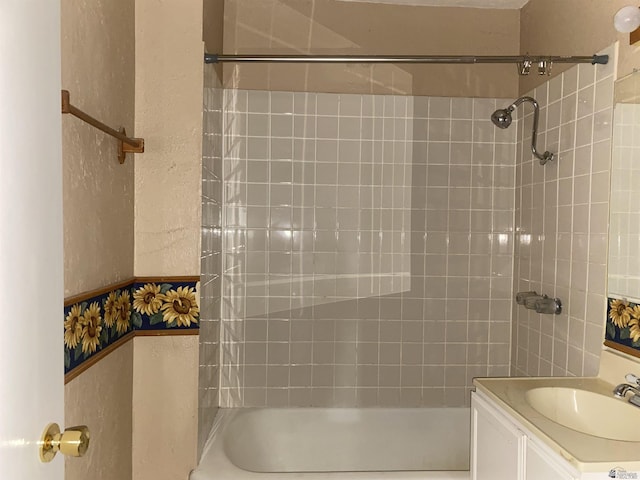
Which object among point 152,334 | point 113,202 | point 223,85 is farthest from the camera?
point 223,85

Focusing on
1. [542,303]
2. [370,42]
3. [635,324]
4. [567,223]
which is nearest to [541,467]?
[635,324]

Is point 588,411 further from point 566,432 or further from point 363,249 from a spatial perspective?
point 363,249

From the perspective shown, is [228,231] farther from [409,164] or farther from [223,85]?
[409,164]

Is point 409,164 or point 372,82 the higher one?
point 372,82

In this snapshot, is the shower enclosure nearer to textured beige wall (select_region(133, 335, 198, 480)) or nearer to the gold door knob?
textured beige wall (select_region(133, 335, 198, 480))

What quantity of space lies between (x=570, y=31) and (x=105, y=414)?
7.05ft

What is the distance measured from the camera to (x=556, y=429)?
1357 millimetres

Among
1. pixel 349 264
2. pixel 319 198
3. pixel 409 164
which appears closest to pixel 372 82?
pixel 409 164

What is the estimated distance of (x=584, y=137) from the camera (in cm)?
206

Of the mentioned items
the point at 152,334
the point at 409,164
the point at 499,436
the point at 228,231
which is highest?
the point at 409,164

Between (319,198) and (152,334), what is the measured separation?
1031mm

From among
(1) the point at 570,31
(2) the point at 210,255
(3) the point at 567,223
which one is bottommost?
(2) the point at 210,255

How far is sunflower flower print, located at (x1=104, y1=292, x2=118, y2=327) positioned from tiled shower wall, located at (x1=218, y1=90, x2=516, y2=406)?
90 cm

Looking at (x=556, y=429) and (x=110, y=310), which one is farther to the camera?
(x=110, y=310)
